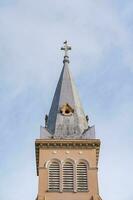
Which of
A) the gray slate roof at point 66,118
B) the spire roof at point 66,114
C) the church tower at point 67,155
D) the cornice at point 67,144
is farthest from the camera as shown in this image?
the spire roof at point 66,114

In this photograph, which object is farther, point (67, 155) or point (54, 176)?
point (67, 155)

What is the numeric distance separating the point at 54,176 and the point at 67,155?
6.93 feet

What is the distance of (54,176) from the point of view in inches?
1935

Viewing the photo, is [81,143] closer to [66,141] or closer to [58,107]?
[66,141]

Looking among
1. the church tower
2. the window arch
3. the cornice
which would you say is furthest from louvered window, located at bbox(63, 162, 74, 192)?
the cornice

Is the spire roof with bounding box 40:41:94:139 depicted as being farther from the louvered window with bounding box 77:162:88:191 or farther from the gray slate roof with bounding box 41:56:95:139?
the louvered window with bounding box 77:162:88:191

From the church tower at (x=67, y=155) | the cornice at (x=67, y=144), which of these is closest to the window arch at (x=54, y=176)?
the church tower at (x=67, y=155)

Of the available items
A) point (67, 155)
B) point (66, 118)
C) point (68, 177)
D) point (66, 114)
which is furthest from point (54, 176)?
point (66, 114)

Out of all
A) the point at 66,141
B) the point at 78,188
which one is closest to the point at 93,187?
the point at 78,188

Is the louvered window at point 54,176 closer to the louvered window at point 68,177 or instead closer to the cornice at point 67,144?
the louvered window at point 68,177

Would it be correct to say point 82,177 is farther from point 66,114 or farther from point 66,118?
point 66,114

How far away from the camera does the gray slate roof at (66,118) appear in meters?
51.7

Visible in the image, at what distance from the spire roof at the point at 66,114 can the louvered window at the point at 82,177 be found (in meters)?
2.71

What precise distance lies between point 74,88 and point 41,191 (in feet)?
38.8
